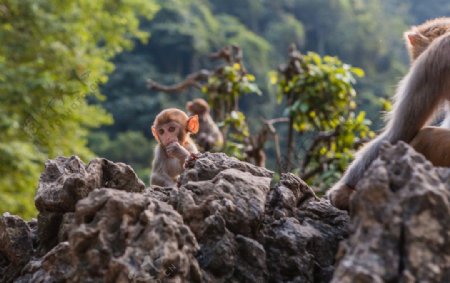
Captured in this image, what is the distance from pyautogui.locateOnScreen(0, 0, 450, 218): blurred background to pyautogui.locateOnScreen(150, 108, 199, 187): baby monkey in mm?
666

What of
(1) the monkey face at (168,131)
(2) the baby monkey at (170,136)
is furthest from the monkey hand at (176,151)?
(1) the monkey face at (168,131)

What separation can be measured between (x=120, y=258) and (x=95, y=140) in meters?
25.4

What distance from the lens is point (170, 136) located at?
4.65 m

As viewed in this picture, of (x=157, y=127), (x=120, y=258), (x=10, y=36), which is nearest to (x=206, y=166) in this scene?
(x=120, y=258)

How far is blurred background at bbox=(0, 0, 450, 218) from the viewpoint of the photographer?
934cm

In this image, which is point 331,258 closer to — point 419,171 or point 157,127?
point 419,171

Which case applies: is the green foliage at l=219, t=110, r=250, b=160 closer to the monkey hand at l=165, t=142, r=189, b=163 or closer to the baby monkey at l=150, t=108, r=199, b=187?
the baby monkey at l=150, t=108, r=199, b=187

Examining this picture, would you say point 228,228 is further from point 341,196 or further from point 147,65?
point 147,65

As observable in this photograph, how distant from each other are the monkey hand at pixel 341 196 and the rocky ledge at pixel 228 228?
0.38 ft

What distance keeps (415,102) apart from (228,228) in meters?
0.96

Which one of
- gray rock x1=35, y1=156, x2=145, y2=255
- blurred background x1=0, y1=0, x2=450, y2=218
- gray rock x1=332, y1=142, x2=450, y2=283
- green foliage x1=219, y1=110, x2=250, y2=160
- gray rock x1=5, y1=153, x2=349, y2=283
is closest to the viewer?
gray rock x1=332, y1=142, x2=450, y2=283

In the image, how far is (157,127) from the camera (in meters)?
4.72

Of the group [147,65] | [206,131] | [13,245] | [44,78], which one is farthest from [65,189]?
[147,65]

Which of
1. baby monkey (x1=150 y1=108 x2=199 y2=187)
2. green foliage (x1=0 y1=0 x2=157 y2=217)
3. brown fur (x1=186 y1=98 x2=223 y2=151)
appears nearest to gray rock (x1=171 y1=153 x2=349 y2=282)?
baby monkey (x1=150 y1=108 x2=199 y2=187)
